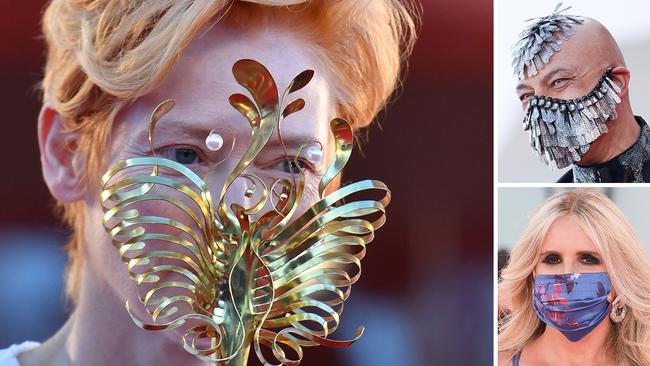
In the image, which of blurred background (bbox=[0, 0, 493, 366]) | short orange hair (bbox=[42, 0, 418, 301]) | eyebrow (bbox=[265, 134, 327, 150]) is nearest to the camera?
short orange hair (bbox=[42, 0, 418, 301])

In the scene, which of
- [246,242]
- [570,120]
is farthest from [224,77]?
[570,120]

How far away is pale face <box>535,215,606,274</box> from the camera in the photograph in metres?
2.13

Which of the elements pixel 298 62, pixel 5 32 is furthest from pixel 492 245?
pixel 5 32

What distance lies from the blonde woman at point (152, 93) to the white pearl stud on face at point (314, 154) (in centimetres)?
6

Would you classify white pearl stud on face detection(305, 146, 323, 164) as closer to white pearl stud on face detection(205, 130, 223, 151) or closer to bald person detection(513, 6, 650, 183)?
white pearl stud on face detection(205, 130, 223, 151)

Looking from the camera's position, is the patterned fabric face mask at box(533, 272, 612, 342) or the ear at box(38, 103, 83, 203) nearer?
the ear at box(38, 103, 83, 203)

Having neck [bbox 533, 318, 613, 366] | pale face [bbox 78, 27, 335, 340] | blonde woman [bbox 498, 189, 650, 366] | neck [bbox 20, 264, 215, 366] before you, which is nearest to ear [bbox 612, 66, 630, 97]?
blonde woman [bbox 498, 189, 650, 366]

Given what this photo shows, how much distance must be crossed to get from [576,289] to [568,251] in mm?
91

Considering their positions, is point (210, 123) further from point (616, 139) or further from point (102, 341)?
point (616, 139)

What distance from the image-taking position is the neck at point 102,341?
6.55 feet

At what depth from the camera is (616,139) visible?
7.09 feet

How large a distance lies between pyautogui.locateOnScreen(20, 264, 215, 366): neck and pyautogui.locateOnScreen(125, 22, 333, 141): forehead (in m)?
0.42

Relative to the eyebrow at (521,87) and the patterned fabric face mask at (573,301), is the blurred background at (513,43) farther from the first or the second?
the patterned fabric face mask at (573,301)

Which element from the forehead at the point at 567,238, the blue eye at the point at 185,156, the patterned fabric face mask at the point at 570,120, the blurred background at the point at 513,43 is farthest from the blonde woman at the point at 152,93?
the forehead at the point at 567,238
